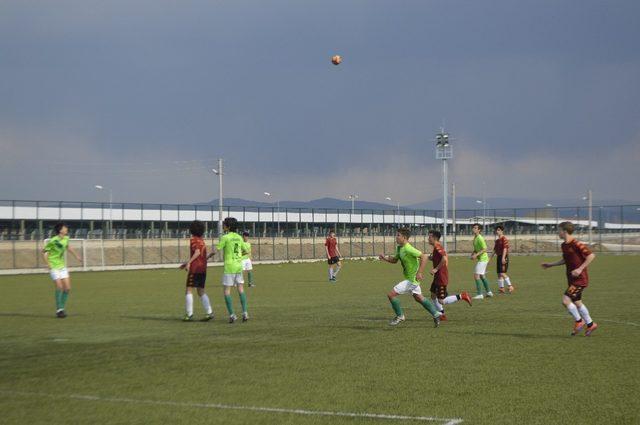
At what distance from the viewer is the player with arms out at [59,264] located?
60.1 feet

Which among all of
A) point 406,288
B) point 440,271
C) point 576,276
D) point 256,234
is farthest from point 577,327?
point 256,234

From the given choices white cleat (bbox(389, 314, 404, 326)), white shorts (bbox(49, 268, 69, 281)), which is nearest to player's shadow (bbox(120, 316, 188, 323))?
white shorts (bbox(49, 268, 69, 281))

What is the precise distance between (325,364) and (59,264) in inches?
396

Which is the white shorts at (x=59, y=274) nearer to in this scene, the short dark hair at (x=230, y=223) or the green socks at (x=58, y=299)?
the green socks at (x=58, y=299)

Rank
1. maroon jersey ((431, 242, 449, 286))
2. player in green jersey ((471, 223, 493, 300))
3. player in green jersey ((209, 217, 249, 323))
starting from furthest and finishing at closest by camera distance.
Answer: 1. player in green jersey ((471, 223, 493, 300))
2. maroon jersey ((431, 242, 449, 286))
3. player in green jersey ((209, 217, 249, 323))

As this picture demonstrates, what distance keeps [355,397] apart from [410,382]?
1106mm

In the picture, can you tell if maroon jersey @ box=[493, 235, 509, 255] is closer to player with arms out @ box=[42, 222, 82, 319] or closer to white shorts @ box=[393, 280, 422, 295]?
white shorts @ box=[393, 280, 422, 295]

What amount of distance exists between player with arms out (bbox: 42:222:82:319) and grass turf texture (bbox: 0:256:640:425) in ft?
1.59

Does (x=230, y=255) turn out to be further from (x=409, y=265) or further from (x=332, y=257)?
(x=332, y=257)

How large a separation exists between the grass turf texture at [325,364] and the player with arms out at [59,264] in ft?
1.59

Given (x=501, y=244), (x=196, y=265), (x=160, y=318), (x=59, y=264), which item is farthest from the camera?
(x=501, y=244)

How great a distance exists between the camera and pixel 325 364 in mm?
10812

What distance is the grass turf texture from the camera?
796cm

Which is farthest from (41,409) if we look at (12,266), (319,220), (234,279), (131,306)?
(319,220)
